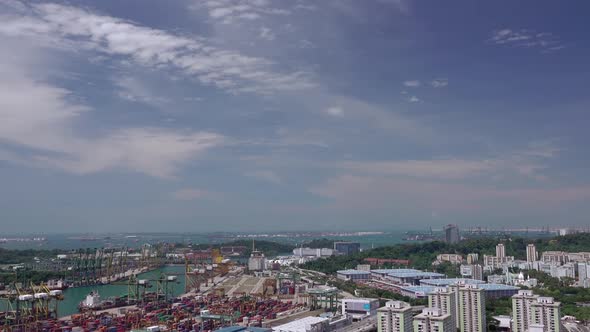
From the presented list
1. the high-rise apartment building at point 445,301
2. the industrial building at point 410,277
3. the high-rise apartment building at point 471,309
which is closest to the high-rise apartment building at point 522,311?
the high-rise apartment building at point 471,309

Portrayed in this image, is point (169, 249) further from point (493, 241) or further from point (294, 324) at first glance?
point (294, 324)

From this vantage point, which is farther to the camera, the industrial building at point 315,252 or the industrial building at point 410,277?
the industrial building at point 315,252

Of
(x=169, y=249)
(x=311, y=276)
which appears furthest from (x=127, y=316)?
(x=169, y=249)

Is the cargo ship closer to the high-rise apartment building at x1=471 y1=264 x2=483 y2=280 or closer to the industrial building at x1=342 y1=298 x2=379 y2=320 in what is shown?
the industrial building at x1=342 y1=298 x2=379 y2=320

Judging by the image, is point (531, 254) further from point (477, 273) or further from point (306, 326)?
point (306, 326)

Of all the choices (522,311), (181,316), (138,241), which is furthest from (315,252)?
(138,241)

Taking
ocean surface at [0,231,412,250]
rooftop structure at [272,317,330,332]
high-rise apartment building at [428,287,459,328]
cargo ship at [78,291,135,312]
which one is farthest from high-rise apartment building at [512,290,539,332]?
ocean surface at [0,231,412,250]

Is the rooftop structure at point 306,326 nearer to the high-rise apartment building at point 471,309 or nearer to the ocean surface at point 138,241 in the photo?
the high-rise apartment building at point 471,309

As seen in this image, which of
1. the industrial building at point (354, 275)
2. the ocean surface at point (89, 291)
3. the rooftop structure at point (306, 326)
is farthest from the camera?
the industrial building at point (354, 275)
